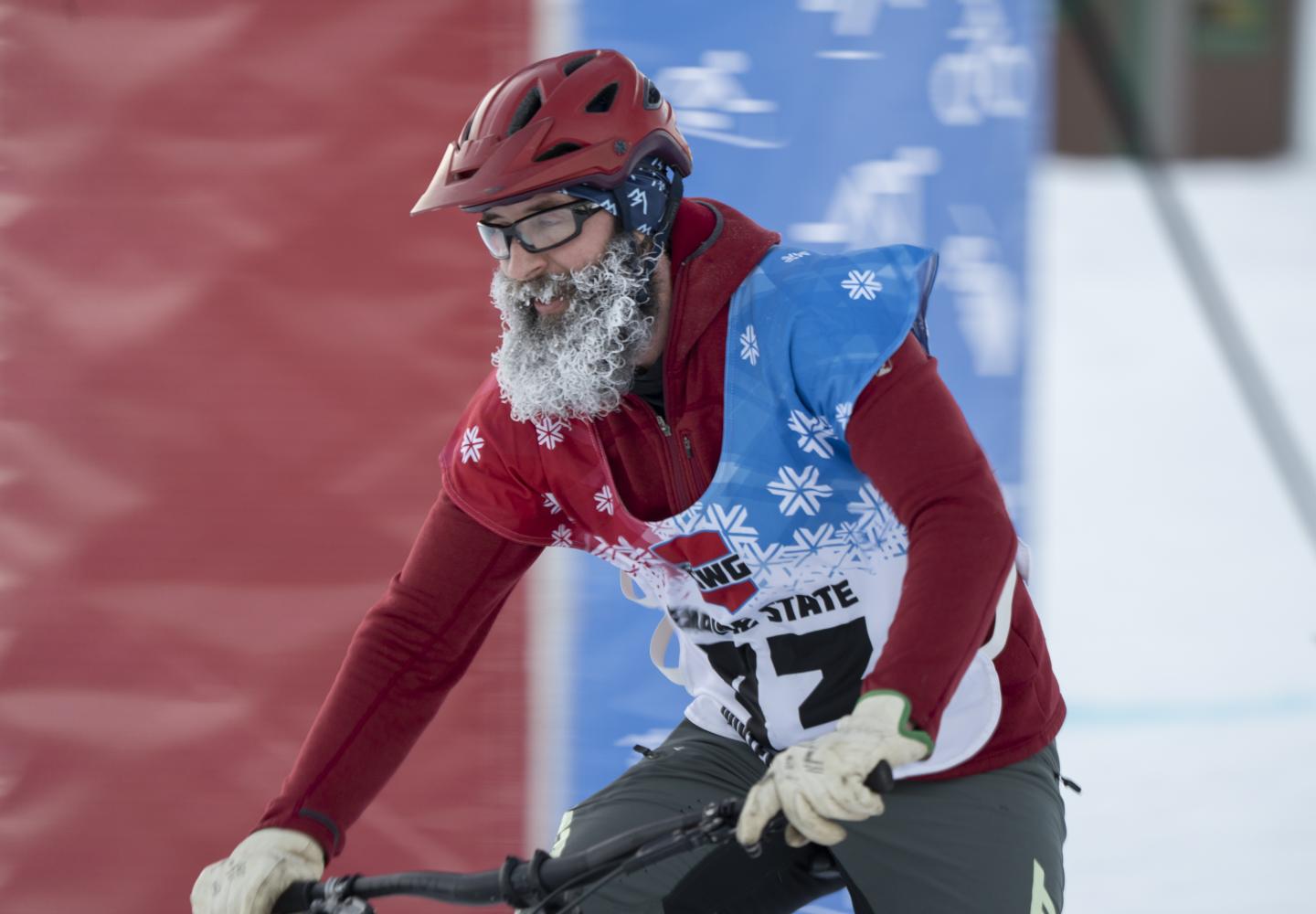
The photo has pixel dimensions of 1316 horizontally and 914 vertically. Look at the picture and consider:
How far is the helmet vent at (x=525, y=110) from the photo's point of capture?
2.08 metres

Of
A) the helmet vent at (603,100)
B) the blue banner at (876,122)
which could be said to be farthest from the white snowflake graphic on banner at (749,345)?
the blue banner at (876,122)

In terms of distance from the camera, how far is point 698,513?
200 centimetres

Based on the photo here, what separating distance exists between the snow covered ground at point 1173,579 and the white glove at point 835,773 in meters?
1.75

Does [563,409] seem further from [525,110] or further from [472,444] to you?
[525,110]

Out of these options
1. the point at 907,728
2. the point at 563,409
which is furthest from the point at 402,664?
the point at 907,728

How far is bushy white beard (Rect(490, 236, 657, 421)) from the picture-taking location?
203 centimetres

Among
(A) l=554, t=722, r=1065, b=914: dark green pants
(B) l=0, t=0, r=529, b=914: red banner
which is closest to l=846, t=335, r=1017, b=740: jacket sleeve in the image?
(A) l=554, t=722, r=1065, b=914: dark green pants

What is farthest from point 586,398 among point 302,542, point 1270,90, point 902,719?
point 1270,90

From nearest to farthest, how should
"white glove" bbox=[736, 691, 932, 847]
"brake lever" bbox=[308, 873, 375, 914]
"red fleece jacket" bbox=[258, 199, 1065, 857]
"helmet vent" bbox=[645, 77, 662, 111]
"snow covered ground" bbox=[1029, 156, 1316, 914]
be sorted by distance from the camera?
1. "white glove" bbox=[736, 691, 932, 847]
2. "red fleece jacket" bbox=[258, 199, 1065, 857]
3. "brake lever" bbox=[308, 873, 375, 914]
4. "helmet vent" bbox=[645, 77, 662, 111]
5. "snow covered ground" bbox=[1029, 156, 1316, 914]

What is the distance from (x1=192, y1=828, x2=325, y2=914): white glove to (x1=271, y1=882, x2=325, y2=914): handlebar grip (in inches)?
0.4

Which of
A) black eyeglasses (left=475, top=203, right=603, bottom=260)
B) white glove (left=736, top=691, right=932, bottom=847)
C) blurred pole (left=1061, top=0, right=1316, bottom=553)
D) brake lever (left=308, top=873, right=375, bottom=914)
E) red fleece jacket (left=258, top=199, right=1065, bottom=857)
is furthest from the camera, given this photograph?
blurred pole (left=1061, top=0, right=1316, bottom=553)

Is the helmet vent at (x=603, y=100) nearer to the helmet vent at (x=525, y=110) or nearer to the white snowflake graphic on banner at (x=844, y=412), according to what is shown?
the helmet vent at (x=525, y=110)

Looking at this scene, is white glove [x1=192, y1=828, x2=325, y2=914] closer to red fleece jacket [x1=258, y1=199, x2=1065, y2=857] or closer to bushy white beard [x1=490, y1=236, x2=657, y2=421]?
red fleece jacket [x1=258, y1=199, x2=1065, y2=857]

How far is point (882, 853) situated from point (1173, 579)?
4.28 metres
